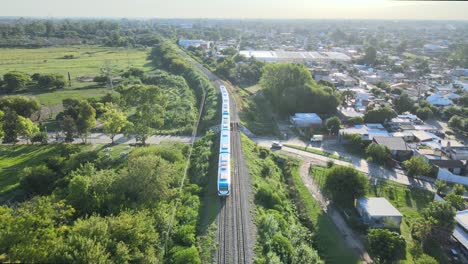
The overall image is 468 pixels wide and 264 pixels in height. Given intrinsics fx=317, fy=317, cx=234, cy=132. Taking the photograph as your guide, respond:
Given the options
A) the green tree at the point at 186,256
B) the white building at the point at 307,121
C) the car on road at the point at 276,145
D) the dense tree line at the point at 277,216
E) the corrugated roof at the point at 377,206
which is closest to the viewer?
the green tree at the point at 186,256

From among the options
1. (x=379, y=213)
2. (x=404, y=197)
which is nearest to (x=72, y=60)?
(x=404, y=197)

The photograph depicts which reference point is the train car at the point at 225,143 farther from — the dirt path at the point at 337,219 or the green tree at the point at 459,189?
the green tree at the point at 459,189

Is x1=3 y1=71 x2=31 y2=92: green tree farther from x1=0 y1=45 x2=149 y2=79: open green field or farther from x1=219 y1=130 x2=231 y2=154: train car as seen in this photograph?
x1=219 y1=130 x2=231 y2=154: train car

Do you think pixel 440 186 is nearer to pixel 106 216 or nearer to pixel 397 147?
pixel 397 147

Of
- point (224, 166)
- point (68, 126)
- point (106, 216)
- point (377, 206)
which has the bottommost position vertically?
point (377, 206)

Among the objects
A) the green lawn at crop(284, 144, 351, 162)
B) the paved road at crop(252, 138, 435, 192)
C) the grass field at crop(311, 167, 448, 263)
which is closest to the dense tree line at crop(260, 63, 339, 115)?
the paved road at crop(252, 138, 435, 192)

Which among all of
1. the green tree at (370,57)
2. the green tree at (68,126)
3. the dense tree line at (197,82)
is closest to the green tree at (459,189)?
the dense tree line at (197,82)
